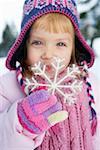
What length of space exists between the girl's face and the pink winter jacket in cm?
11

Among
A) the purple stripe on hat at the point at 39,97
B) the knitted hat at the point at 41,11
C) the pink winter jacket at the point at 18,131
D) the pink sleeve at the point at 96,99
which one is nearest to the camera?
the purple stripe on hat at the point at 39,97

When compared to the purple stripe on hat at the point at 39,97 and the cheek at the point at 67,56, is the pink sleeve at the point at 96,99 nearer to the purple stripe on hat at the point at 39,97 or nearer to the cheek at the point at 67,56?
the cheek at the point at 67,56

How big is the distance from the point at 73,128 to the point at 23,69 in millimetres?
247

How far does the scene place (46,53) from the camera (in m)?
1.58

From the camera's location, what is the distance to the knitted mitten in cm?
141

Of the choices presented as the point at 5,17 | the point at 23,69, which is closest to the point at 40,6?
the point at 23,69

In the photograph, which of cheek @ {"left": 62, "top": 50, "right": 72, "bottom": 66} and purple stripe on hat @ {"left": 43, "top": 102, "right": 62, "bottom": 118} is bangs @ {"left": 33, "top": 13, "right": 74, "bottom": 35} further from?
purple stripe on hat @ {"left": 43, "top": 102, "right": 62, "bottom": 118}

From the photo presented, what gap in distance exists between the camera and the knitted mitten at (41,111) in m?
1.41

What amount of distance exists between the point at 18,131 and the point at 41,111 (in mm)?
123

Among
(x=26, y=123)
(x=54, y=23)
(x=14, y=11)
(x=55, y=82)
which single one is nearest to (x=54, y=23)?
(x=54, y=23)

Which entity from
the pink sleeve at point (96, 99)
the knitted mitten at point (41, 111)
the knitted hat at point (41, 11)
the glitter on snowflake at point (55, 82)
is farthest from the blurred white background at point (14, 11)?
the knitted mitten at point (41, 111)

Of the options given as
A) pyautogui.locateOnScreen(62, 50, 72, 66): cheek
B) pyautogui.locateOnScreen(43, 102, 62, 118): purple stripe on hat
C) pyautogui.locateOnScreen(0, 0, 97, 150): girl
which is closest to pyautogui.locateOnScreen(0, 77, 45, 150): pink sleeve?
pyautogui.locateOnScreen(0, 0, 97, 150): girl

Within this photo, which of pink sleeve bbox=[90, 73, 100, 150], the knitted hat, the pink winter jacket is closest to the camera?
the pink winter jacket

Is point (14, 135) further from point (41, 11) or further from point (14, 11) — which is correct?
point (14, 11)
